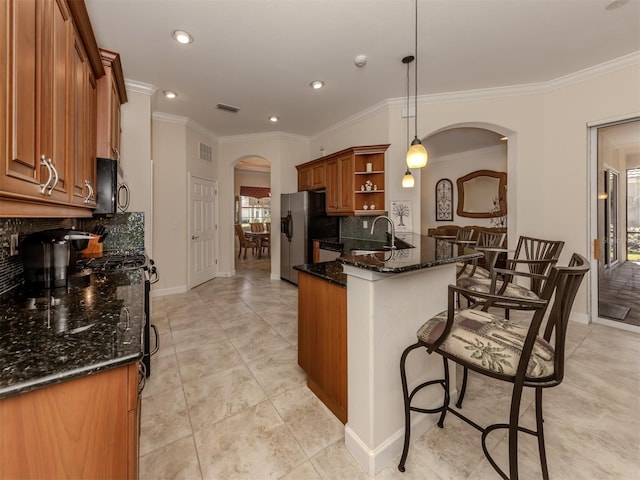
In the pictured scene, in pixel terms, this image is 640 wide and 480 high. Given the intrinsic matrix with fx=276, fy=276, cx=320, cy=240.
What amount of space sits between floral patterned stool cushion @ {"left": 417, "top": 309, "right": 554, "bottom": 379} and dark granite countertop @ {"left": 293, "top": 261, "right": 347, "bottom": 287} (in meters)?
0.53

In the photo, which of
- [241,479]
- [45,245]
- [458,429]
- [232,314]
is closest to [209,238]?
[232,314]

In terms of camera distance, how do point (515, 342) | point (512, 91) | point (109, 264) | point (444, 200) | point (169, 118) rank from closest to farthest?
point (515, 342)
point (109, 264)
point (512, 91)
point (169, 118)
point (444, 200)

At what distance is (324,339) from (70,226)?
244 cm

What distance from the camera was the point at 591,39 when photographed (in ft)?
8.83

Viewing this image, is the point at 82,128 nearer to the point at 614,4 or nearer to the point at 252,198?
the point at 614,4

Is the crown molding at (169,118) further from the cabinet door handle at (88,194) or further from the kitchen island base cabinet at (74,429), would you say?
the kitchen island base cabinet at (74,429)

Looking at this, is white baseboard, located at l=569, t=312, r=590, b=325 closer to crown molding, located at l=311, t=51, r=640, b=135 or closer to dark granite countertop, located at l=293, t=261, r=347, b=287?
crown molding, located at l=311, t=51, r=640, b=135

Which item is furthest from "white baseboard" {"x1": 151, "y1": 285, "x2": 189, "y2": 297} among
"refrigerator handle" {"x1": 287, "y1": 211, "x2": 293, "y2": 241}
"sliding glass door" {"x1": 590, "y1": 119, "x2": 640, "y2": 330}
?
"sliding glass door" {"x1": 590, "y1": 119, "x2": 640, "y2": 330}

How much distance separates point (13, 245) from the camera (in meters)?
1.54

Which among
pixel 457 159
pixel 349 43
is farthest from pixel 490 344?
pixel 457 159

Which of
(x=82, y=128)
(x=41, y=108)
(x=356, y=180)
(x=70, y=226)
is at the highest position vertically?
(x=356, y=180)

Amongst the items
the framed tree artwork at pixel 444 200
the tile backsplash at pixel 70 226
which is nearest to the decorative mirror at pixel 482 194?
the framed tree artwork at pixel 444 200

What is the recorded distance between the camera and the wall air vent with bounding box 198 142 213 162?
16.9ft

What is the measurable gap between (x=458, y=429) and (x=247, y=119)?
193 inches
